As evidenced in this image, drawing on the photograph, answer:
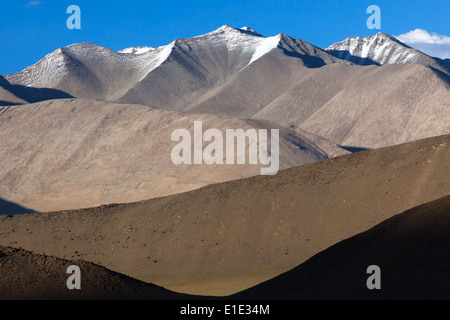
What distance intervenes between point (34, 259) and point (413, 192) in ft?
69.7

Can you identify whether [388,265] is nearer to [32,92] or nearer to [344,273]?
[344,273]

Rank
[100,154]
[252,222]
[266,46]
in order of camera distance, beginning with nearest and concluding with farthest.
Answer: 1. [252,222]
2. [100,154]
3. [266,46]

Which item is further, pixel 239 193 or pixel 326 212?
pixel 239 193

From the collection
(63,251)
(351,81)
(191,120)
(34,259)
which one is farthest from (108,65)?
(34,259)

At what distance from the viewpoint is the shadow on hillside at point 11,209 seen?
8900 centimetres

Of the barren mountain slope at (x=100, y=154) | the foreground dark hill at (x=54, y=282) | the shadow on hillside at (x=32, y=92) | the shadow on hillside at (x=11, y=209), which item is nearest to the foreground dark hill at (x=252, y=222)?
the foreground dark hill at (x=54, y=282)

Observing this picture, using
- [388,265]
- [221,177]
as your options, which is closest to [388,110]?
[221,177]

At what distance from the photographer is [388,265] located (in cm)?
2389

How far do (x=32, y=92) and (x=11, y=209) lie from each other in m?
76.0

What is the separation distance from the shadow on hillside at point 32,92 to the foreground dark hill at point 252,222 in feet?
379

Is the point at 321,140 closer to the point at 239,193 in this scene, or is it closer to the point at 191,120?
the point at 191,120

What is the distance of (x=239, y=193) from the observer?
4506cm

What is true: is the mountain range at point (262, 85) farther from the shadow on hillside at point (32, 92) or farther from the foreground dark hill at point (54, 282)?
the foreground dark hill at point (54, 282)

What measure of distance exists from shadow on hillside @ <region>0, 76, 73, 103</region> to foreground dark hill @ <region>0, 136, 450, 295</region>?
379 feet
